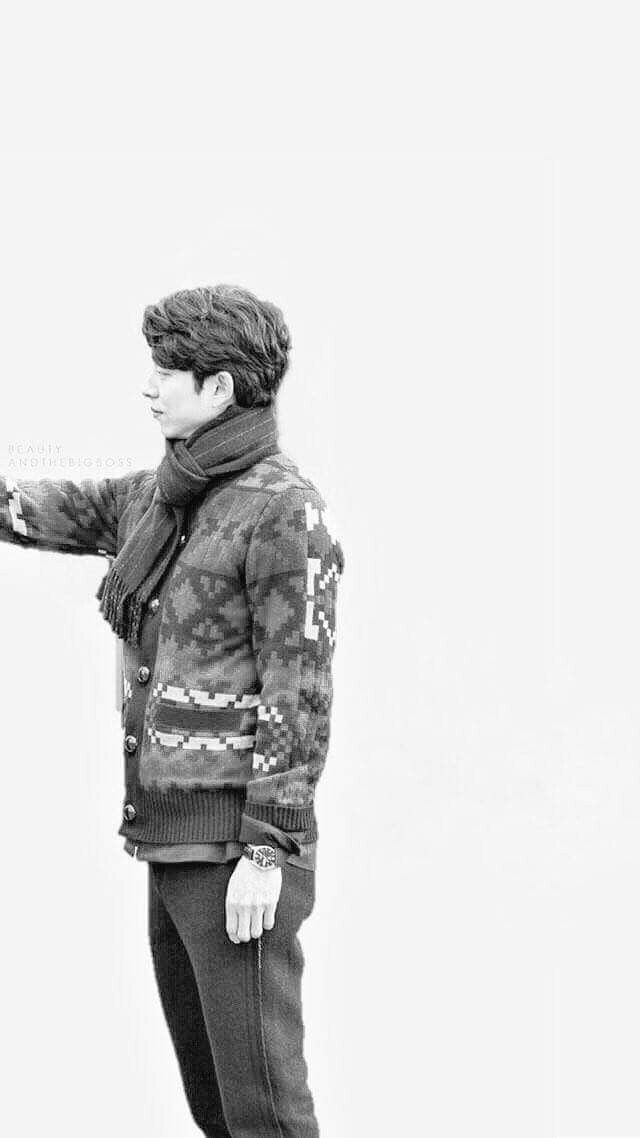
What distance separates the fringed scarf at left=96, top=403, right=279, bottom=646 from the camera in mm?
2811

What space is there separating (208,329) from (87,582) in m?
0.79

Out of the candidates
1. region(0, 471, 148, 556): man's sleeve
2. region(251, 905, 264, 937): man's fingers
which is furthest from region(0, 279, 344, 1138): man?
region(0, 471, 148, 556): man's sleeve

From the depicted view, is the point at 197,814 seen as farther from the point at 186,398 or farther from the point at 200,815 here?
the point at 186,398

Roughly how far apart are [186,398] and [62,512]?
368 mm

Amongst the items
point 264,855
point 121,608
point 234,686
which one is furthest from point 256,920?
point 121,608

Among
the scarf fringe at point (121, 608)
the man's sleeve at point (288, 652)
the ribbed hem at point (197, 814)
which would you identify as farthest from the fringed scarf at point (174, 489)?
the ribbed hem at point (197, 814)

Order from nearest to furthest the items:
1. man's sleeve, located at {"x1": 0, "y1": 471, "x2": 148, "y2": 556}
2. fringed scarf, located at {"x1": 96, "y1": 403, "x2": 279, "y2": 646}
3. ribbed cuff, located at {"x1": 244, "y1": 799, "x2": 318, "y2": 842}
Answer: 1. ribbed cuff, located at {"x1": 244, "y1": 799, "x2": 318, "y2": 842}
2. fringed scarf, located at {"x1": 96, "y1": 403, "x2": 279, "y2": 646}
3. man's sleeve, located at {"x1": 0, "y1": 471, "x2": 148, "y2": 556}

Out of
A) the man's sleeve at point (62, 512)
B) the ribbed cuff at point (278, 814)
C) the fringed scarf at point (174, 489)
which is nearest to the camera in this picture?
the ribbed cuff at point (278, 814)

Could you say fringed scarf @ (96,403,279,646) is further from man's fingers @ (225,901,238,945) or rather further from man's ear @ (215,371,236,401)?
man's fingers @ (225,901,238,945)

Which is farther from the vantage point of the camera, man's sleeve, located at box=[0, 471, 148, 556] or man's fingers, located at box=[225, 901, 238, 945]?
man's sleeve, located at box=[0, 471, 148, 556]

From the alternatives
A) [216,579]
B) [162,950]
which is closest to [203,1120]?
[162,950]

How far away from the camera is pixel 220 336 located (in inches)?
109

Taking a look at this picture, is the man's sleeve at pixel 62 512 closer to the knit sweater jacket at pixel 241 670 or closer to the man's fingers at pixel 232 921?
the knit sweater jacket at pixel 241 670

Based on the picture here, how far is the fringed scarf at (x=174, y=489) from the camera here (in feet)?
9.22
